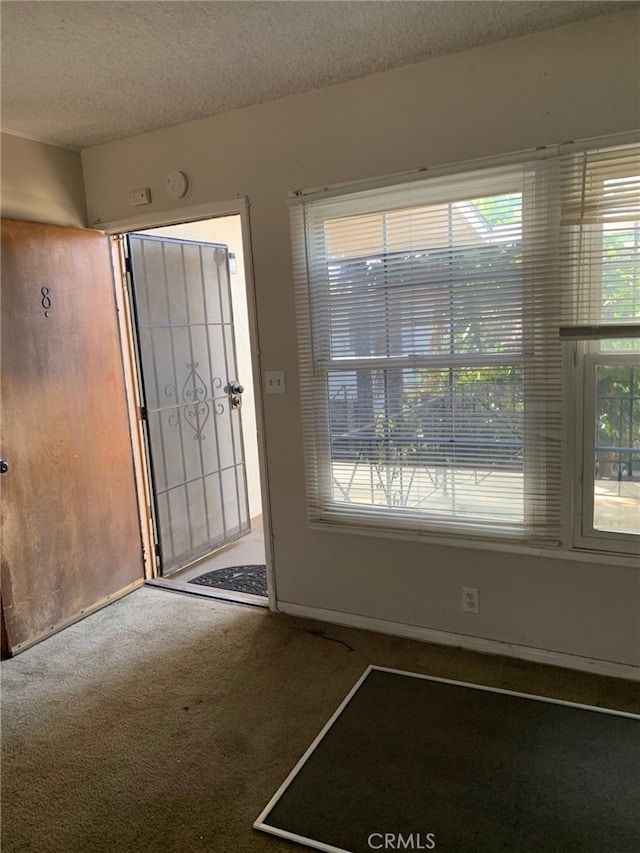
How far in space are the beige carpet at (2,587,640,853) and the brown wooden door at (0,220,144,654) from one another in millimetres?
232

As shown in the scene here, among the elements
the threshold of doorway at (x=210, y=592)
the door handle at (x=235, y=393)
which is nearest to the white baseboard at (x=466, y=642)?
the threshold of doorway at (x=210, y=592)

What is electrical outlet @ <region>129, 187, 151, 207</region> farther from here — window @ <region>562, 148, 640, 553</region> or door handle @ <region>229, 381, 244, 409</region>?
window @ <region>562, 148, 640, 553</region>

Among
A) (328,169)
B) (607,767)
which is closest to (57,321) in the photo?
(328,169)

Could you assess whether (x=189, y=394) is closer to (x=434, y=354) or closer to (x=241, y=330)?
(x=241, y=330)

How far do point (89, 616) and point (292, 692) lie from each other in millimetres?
1388

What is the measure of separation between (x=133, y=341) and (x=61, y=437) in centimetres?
76

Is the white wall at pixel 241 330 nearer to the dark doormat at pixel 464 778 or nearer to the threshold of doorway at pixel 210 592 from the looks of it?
the threshold of doorway at pixel 210 592

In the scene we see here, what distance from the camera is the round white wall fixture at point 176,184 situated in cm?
295

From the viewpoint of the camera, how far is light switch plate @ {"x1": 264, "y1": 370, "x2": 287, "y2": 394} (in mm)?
2871

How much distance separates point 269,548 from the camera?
10.1ft

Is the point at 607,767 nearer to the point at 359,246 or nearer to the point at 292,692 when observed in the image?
the point at 292,692

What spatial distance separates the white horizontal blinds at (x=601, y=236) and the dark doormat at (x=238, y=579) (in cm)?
225

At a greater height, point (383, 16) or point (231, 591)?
point (383, 16)

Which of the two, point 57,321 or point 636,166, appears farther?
point 57,321
